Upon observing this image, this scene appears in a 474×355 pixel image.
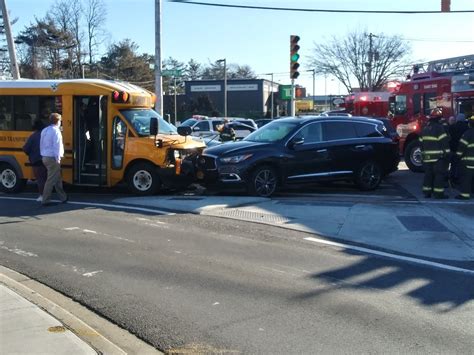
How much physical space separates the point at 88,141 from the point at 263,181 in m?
4.27

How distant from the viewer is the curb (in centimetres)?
447

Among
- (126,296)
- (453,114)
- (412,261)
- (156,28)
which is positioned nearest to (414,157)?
(453,114)

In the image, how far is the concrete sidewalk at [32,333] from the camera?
4.22 m

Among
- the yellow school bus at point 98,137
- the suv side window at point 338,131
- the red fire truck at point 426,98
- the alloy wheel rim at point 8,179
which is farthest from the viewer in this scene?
the red fire truck at point 426,98

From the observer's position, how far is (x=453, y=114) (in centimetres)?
1677

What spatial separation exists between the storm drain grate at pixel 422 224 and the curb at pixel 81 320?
5.57m

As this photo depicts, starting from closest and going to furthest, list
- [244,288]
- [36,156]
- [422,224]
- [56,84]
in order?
[244,288], [422,224], [36,156], [56,84]

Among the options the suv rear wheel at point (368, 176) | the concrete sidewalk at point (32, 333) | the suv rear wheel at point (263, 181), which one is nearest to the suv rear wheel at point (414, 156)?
the suv rear wheel at point (368, 176)

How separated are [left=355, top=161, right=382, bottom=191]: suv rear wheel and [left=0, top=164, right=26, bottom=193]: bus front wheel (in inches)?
316

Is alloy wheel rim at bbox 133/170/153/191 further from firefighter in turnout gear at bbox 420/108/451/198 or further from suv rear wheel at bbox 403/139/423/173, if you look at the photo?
suv rear wheel at bbox 403/139/423/173

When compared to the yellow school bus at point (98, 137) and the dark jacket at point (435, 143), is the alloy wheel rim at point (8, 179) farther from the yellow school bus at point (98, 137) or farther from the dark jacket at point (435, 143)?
the dark jacket at point (435, 143)

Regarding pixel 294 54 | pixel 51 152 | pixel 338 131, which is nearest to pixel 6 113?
pixel 51 152

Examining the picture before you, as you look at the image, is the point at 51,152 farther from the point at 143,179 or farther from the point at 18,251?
the point at 18,251

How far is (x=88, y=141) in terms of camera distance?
13102mm
